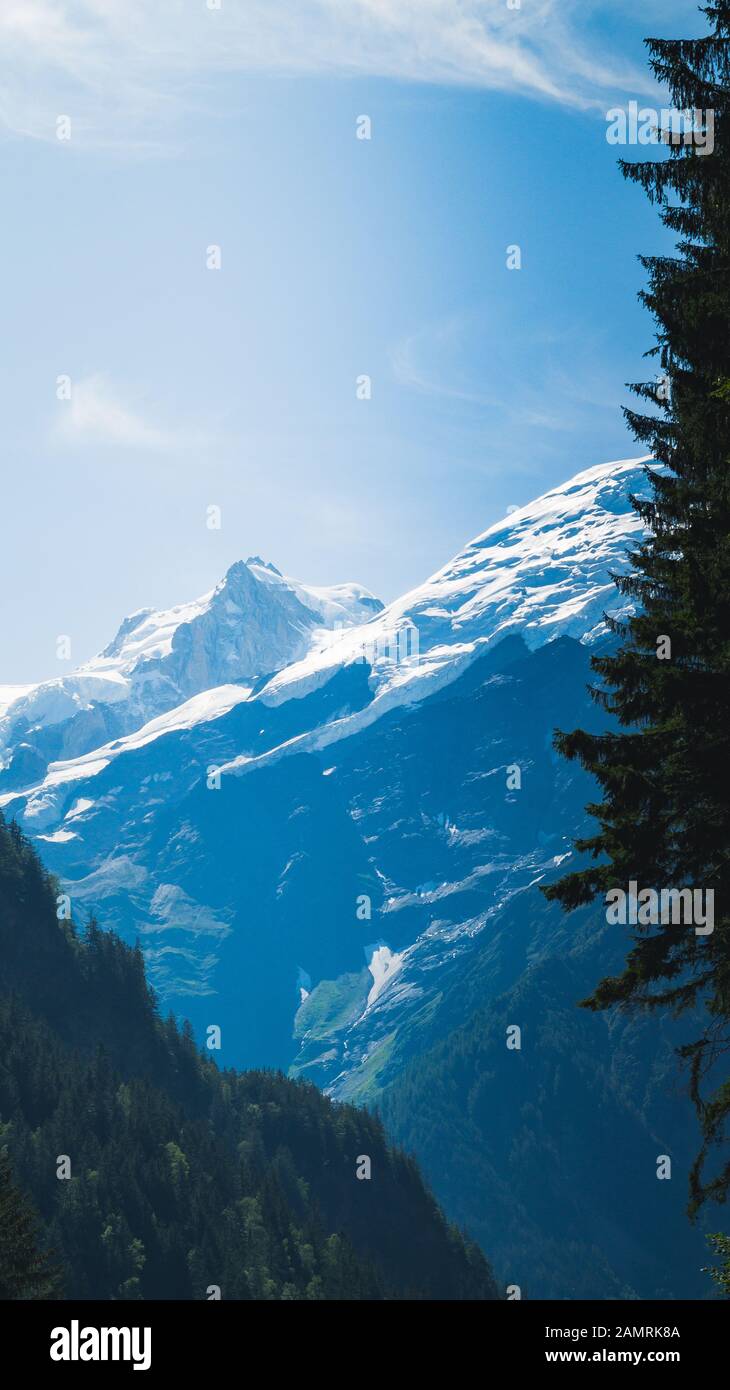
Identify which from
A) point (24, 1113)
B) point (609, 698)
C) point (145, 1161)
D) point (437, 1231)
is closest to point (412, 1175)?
point (437, 1231)

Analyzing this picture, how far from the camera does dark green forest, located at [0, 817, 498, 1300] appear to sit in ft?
393

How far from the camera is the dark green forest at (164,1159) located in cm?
11975

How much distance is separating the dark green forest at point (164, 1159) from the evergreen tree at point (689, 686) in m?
40.4

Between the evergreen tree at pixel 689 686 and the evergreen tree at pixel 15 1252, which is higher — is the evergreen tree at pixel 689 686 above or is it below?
above

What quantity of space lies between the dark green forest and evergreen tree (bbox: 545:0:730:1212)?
4035 cm

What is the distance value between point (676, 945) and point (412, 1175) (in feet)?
602
